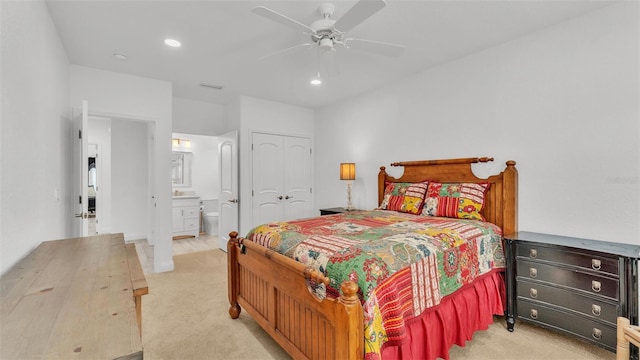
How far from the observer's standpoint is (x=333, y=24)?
2020 mm

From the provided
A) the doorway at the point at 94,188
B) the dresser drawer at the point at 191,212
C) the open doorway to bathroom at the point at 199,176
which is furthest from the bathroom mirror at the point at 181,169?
the doorway at the point at 94,188

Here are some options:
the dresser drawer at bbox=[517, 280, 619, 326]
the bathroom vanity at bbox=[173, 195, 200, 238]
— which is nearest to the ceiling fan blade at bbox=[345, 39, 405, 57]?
the dresser drawer at bbox=[517, 280, 619, 326]

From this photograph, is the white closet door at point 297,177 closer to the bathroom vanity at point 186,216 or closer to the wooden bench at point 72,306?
the bathroom vanity at point 186,216

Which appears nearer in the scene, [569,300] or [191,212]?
[569,300]

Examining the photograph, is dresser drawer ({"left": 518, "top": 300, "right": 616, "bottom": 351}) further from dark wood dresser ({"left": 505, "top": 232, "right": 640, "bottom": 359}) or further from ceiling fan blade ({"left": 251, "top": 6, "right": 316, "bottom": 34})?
ceiling fan blade ({"left": 251, "top": 6, "right": 316, "bottom": 34})

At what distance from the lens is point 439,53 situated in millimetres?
3031

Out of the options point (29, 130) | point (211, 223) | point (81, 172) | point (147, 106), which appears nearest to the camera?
point (29, 130)

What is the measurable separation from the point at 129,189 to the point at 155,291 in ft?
10.7

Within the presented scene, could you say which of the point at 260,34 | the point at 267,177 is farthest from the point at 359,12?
the point at 267,177

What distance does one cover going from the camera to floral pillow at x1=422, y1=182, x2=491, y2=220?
9.09 ft

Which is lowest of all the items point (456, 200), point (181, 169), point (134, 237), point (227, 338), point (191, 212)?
point (227, 338)

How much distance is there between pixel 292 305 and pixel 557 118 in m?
2.70

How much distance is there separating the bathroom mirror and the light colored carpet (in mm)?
3963

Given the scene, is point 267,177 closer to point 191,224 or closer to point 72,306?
point 191,224
